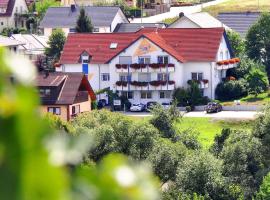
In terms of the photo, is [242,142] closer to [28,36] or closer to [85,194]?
[85,194]

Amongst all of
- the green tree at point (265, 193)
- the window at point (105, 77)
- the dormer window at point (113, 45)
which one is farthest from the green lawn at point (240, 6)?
the green tree at point (265, 193)

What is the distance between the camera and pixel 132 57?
44.7m

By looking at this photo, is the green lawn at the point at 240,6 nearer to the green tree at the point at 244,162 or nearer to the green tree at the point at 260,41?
the green tree at the point at 260,41

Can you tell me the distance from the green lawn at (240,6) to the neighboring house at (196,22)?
13.3 m

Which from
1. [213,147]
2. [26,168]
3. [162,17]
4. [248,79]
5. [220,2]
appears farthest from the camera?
[220,2]

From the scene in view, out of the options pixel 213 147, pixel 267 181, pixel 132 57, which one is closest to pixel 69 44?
pixel 132 57

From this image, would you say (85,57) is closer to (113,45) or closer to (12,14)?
(113,45)

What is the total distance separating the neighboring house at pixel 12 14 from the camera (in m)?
69.5

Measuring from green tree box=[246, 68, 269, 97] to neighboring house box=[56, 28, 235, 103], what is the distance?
1.96m

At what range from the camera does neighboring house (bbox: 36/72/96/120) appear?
34438 mm

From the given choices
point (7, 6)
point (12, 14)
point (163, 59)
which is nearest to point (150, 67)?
point (163, 59)

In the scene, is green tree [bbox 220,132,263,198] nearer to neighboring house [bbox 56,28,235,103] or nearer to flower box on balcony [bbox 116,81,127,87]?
neighboring house [bbox 56,28,235,103]

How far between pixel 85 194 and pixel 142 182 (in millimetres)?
56

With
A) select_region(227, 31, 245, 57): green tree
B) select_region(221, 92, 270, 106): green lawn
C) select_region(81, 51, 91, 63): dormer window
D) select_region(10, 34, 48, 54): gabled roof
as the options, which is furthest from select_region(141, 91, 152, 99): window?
select_region(10, 34, 48, 54): gabled roof
